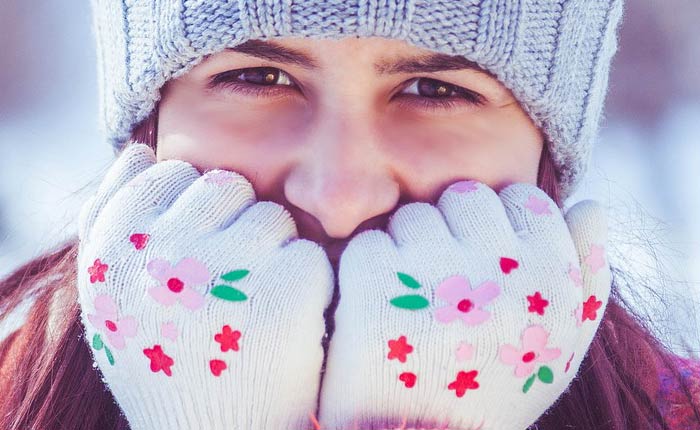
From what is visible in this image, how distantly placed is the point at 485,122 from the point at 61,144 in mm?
2872

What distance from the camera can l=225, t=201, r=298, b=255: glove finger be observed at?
1223mm

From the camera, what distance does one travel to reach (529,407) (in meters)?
1.24

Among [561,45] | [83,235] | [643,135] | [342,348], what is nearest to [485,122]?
[561,45]

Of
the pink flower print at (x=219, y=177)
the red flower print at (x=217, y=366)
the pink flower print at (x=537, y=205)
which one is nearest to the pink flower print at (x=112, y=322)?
the red flower print at (x=217, y=366)

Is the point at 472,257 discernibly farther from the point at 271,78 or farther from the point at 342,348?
the point at 271,78

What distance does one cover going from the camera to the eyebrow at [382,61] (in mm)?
1217

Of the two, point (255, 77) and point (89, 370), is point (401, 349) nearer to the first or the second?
point (255, 77)

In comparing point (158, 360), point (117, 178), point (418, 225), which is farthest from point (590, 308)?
point (117, 178)

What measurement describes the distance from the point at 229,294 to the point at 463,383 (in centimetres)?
33

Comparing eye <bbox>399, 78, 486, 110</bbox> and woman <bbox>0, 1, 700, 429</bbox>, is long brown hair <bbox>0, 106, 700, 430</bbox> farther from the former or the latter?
eye <bbox>399, 78, 486, 110</bbox>

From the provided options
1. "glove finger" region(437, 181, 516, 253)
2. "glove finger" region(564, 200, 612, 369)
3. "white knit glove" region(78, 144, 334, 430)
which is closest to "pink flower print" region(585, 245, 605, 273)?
"glove finger" region(564, 200, 612, 369)

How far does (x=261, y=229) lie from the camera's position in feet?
4.06

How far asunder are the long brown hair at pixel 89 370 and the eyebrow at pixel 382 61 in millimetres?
274

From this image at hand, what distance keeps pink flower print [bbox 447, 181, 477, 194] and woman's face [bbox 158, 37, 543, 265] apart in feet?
0.05
